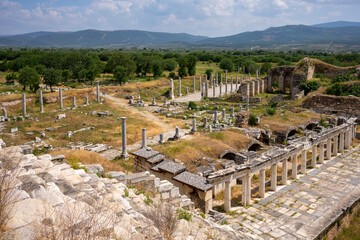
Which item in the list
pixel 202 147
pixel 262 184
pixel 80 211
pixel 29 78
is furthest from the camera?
pixel 29 78

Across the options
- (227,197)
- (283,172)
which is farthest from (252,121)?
(227,197)

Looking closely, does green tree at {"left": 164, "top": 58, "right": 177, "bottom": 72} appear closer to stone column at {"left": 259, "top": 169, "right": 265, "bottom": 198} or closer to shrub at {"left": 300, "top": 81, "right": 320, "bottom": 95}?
shrub at {"left": 300, "top": 81, "right": 320, "bottom": 95}

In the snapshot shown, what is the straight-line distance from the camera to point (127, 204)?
8219mm

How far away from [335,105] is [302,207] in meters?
21.5

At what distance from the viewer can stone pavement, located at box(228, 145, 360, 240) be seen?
1284 cm

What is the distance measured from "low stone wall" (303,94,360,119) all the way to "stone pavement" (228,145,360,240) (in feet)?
43.4

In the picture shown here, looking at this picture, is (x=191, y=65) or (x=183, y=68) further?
(x=191, y=65)

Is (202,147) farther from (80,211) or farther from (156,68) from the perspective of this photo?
(156,68)

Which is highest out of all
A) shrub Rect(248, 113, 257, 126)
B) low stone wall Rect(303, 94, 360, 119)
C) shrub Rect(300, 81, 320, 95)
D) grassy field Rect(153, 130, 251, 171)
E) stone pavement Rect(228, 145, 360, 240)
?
shrub Rect(300, 81, 320, 95)

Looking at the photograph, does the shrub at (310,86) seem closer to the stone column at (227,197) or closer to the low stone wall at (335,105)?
the low stone wall at (335,105)

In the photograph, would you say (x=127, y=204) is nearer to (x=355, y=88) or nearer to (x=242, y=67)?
(x=355, y=88)

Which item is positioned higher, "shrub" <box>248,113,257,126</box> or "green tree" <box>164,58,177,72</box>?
"green tree" <box>164,58,177,72</box>

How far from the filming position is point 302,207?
1490 centimetres

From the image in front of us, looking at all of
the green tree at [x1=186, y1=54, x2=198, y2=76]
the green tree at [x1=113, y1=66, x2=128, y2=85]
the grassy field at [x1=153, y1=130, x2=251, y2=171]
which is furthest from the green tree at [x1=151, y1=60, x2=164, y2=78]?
the grassy field at [x1=153, y1=130, x2=251, y2=171]
